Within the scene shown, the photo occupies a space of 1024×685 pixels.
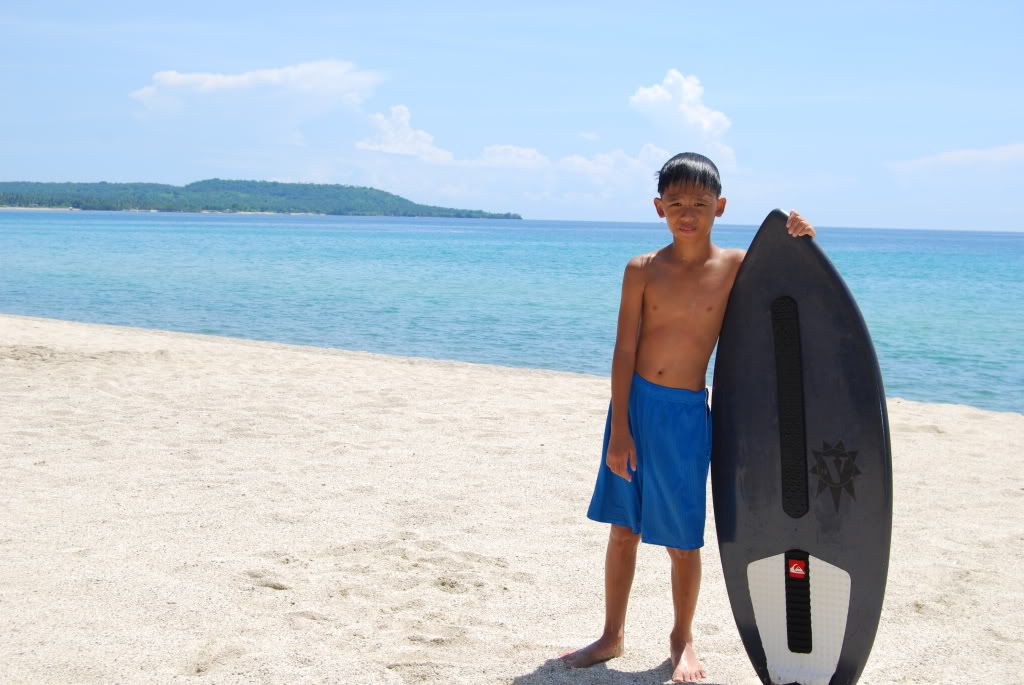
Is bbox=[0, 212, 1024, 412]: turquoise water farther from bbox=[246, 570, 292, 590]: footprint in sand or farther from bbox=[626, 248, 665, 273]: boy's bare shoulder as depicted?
bbox=[626, 248, 665, 273]: boy's bare shoulder

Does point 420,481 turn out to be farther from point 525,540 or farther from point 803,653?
point 803,653

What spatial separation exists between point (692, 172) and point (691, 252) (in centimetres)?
24

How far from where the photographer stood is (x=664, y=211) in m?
2.77

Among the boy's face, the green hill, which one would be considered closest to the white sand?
the boy's face

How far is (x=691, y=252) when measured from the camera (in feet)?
9.05

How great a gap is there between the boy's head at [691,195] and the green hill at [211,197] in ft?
502

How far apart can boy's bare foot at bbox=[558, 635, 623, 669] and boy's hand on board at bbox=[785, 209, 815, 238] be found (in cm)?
140

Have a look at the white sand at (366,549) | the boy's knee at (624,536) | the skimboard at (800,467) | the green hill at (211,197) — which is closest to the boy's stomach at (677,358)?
the skimboard at (800,467)

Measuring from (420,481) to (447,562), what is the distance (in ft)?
3.92

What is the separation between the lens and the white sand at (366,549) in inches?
114

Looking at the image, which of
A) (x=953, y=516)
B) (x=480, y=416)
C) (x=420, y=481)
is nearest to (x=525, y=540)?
(x=420, y=481)

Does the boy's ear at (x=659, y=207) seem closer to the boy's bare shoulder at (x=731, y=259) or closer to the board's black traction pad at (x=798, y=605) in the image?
the boy's bare shoulder at (x=731, y=259)

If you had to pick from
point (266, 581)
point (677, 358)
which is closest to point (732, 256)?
point (677, 358)

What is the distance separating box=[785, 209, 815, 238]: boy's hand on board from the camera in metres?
2.78
